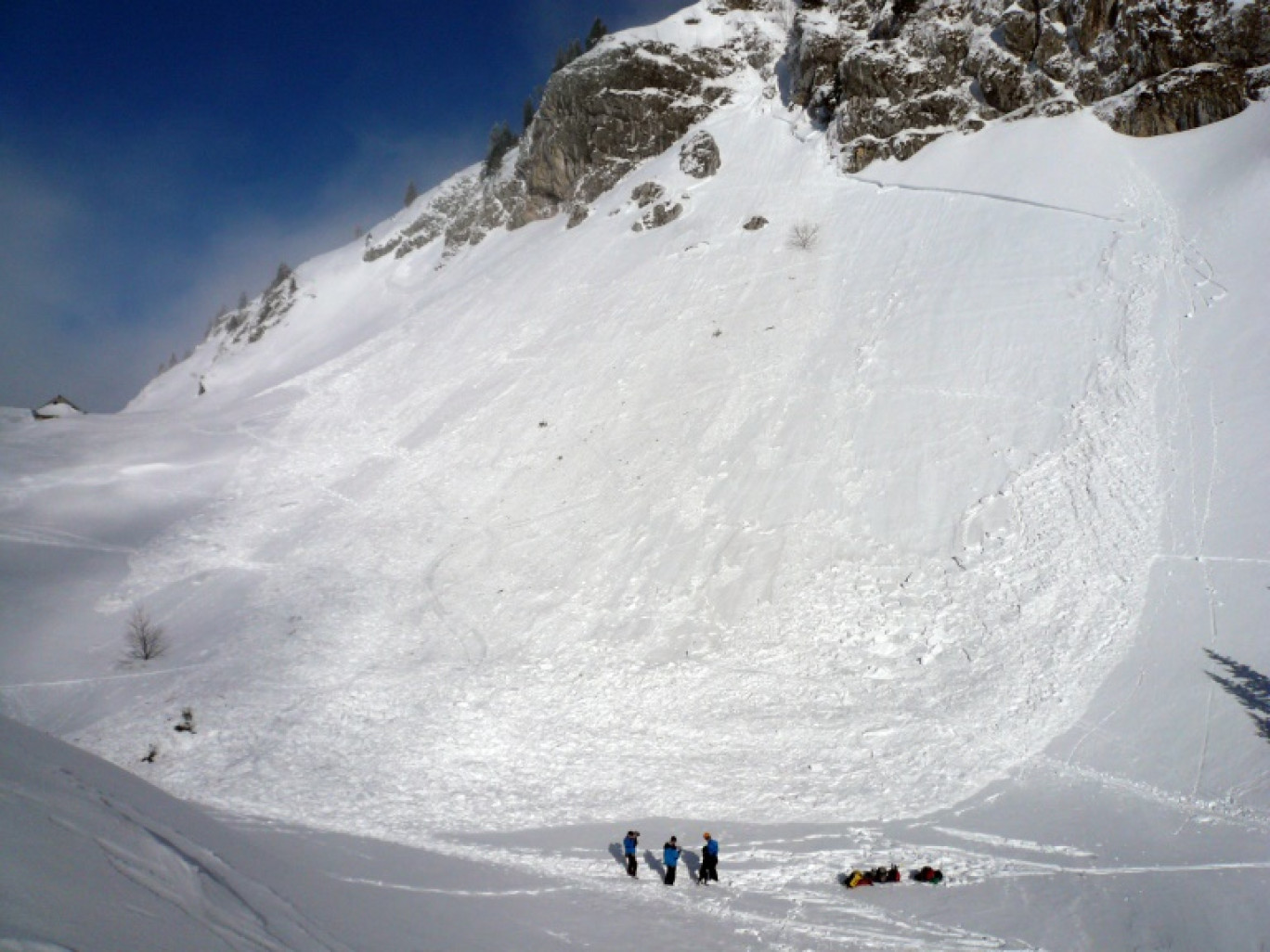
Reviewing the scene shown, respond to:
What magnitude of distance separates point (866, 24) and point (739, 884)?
208ft

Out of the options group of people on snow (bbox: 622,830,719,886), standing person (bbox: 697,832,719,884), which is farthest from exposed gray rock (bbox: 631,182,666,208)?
standing person (bbox: 697,832,719,884)

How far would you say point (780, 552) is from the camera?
24672mm

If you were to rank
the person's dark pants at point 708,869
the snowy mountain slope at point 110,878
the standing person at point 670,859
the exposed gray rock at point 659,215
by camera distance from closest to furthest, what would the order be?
the snowy mountain slope at point 110,878, the standing person at point 670,859, the person's dark pants at point 708,869, the exposed gray rock at point 659,215

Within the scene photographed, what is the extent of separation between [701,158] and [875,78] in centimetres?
1459

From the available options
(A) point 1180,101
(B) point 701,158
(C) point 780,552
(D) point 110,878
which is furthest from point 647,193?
(D) point 110,878

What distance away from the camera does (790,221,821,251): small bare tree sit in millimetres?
42669

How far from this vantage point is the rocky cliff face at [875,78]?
126ft

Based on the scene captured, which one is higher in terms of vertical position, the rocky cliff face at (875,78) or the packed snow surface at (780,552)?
the rocky cliff face at (875,78)

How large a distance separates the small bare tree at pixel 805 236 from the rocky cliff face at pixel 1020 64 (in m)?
9.31

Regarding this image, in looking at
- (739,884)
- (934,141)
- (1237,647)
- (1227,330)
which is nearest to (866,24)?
(934,141)

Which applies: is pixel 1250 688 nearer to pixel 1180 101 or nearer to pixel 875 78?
pixel 1180 101

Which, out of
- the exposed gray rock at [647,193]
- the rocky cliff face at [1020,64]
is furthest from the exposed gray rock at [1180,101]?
the exposed gray rock at [647,193]

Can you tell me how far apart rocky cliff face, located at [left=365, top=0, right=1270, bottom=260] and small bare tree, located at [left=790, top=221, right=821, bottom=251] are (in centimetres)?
921

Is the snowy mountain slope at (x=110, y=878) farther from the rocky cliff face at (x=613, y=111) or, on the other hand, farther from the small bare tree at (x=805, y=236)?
the rocky cliff face at (x=613, y=111)
